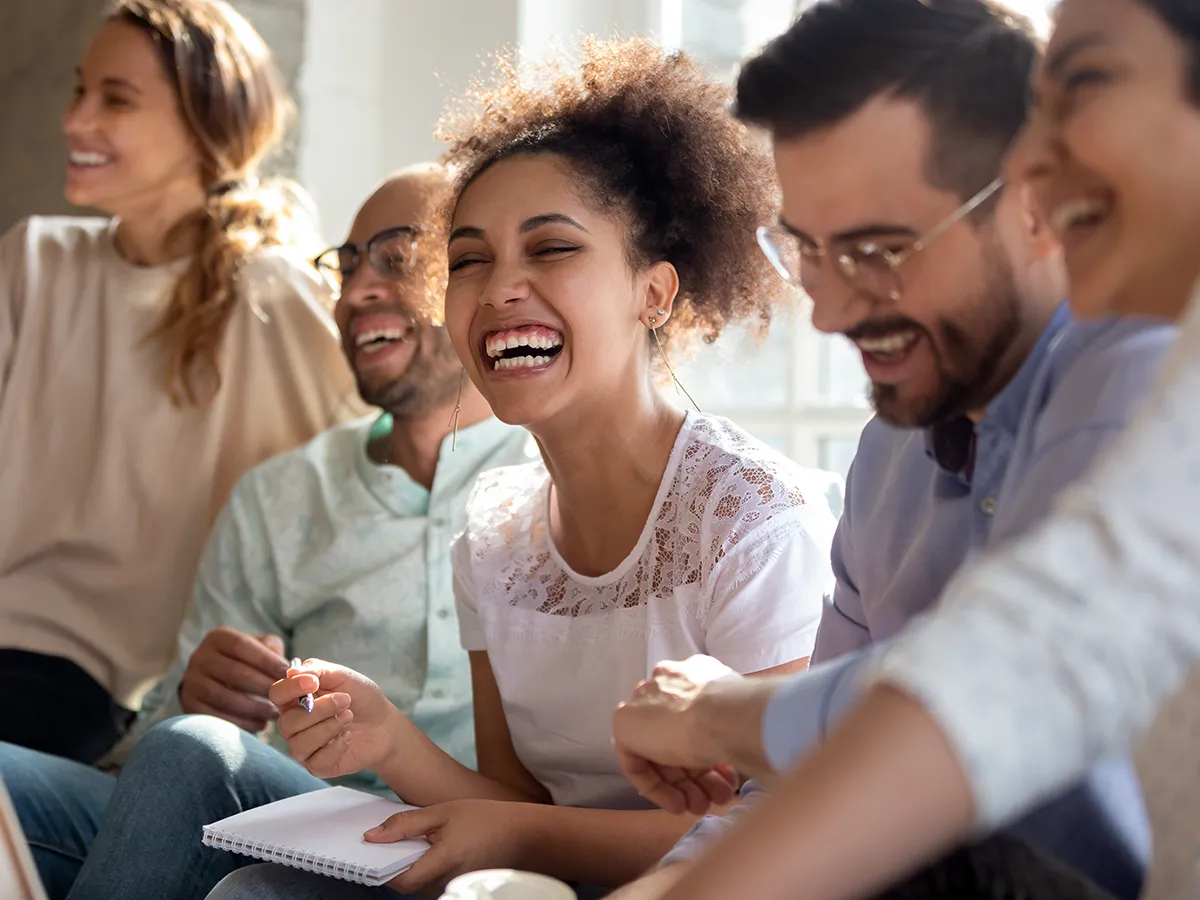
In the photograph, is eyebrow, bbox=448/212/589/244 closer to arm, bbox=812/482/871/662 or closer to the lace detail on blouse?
the lace detail on blouse

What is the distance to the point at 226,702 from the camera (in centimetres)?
173

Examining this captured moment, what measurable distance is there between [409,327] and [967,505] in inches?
46.9

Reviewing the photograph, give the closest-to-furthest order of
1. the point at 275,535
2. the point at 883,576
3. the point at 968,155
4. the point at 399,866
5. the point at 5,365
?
the point at 968,155 → the point at 883,576 → the point at 399,866 → the point at 275,535 → the point at 5,365

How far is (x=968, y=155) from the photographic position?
896mm

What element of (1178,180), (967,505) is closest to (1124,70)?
(1178,180)

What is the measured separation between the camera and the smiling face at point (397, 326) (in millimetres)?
1971

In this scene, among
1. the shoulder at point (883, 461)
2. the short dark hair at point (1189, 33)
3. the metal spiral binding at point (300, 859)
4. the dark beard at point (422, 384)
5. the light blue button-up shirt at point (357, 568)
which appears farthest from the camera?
the dark beard at point (422, 384)

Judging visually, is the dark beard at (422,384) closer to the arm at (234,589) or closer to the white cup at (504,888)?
the arm at (234,589)

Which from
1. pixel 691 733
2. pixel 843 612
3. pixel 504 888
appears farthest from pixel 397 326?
pixel 691 733

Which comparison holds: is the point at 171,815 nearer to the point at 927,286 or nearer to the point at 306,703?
the point at 306,703

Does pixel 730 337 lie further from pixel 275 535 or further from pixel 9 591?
pixel 9 591

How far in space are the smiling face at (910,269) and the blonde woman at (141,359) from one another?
1.44 m

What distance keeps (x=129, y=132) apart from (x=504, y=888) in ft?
5.72

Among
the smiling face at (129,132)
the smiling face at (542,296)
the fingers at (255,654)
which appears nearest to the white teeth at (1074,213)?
the smiling face at (542,296)
